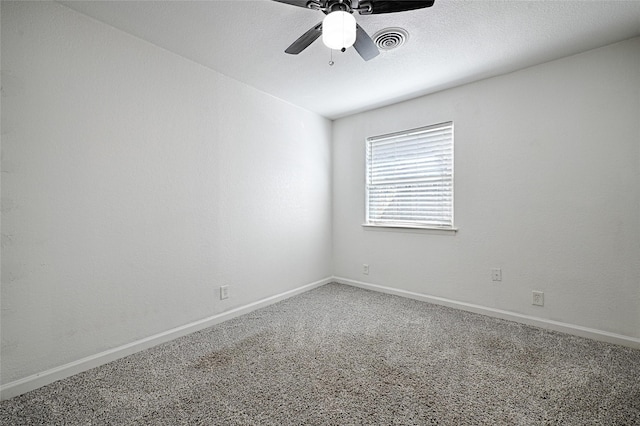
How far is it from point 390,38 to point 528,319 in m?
2.73

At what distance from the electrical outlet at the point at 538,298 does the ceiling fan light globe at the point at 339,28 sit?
8.83ft

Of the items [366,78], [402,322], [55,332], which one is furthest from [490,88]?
[55,332]

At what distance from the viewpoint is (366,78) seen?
2.90 m

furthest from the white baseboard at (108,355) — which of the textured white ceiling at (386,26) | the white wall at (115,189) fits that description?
the textured white ceiling at (386,26)

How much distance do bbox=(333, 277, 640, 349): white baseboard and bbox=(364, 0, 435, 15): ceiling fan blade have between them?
2.73 meters

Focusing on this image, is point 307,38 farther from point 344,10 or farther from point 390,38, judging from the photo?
point 390,38

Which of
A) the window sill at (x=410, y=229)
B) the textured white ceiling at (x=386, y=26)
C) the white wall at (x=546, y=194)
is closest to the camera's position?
the textured white ceiling at (x=386, y=26)

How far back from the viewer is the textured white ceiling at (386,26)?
6.30ft

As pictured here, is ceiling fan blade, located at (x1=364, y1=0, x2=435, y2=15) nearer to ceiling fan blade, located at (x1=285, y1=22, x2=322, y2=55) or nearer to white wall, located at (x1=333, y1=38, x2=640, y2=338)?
ceiling fan blade, located at (x1=285, y1=22, x2=322, y2=55)

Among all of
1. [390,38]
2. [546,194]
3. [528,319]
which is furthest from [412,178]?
[528,319]

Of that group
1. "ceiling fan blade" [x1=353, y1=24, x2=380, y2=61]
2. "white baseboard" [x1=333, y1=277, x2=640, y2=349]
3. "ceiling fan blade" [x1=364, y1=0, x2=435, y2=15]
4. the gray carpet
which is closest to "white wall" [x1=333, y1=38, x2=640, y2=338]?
"white baseboard" [x1=333, y1=277, x2=640, y2=349]

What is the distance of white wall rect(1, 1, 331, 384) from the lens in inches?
69.7

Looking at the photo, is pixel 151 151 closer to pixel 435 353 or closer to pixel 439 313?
pixel 435 353

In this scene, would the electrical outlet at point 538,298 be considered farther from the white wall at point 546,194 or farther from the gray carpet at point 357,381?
the gray carpet at point 357,381
